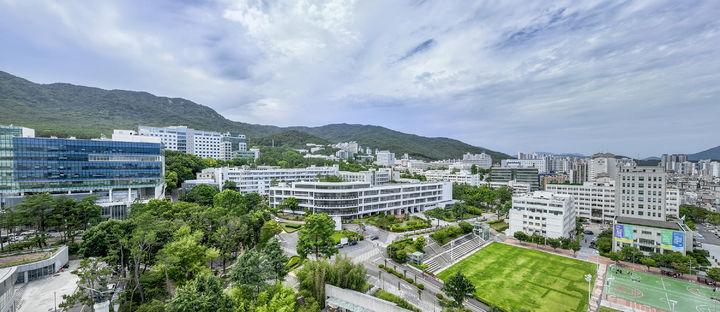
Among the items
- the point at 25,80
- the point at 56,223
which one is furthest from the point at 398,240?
the point at 25,80

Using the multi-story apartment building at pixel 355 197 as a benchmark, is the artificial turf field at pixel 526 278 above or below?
below

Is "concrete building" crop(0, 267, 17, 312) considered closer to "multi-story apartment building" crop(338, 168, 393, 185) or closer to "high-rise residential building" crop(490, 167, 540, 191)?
"multi-story apartment building" crop(338, 168, 393, 185)

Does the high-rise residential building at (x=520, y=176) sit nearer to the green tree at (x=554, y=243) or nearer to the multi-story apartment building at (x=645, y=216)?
the multi-story apartment building at (x=645, y=216)

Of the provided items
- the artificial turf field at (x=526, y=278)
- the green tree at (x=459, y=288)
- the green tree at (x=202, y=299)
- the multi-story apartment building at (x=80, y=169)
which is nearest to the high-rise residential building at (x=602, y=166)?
the artificial turf field at (x=526, y=278)

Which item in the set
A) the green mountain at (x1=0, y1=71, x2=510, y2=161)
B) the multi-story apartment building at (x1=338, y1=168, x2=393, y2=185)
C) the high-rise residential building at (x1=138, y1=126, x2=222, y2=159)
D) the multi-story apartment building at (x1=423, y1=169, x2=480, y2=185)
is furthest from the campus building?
the multi-story apartment building at (x1=423, y1=169, x2=480, y2=185)

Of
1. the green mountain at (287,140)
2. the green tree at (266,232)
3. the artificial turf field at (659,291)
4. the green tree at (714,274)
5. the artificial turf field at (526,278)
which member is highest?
the green mountain at (287,140)

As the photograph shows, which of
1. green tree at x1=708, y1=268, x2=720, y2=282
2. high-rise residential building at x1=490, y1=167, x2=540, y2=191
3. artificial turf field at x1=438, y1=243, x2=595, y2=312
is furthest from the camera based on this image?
high-rise residential building at x1=490, y1=167, x2=540, y2=191
